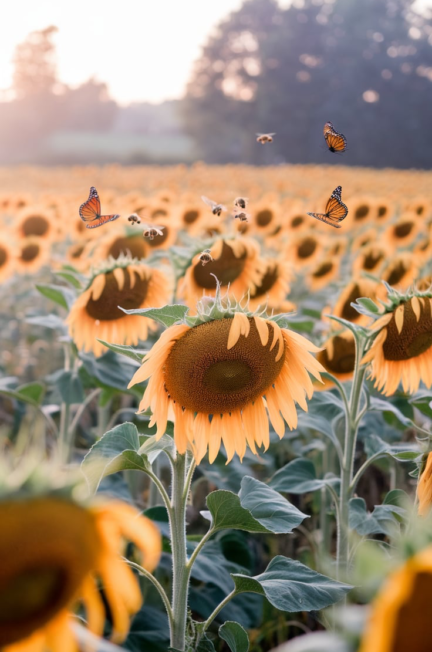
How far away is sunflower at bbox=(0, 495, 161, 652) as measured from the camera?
0.82 meters

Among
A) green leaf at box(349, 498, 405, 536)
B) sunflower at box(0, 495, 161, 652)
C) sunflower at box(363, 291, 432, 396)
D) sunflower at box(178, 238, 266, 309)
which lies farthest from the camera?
sunflower at box(178, 238, 266, 309)

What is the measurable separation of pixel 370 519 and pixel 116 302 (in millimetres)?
1393

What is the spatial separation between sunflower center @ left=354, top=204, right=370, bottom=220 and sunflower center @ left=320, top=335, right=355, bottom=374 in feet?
16.6

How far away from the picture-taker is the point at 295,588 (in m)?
1.78

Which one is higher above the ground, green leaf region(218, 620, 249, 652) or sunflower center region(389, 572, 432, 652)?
sunflower center region(389, 572, 432, 652)

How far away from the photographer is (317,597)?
174cm

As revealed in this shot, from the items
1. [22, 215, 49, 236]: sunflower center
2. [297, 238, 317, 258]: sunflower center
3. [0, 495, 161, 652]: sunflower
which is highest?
[22, 215, 49, 236]: sunflower center

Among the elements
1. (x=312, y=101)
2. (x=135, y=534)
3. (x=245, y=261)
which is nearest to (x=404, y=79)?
(x=312, y=101)

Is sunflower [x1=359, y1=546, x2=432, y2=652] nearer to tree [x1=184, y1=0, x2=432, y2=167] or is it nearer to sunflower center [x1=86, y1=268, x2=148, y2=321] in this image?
sunflower center [x1=86, y1=268, x2=148, y2=321]

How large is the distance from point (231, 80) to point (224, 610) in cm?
5234

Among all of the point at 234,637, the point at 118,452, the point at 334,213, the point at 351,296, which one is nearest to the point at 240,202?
the point at 334,213

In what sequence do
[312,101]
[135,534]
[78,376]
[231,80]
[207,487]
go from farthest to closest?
[231,80]
[312,101]
[207,487]
[78,376]
[135,534]

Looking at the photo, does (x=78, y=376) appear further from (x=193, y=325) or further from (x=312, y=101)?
(x=312, y=101)

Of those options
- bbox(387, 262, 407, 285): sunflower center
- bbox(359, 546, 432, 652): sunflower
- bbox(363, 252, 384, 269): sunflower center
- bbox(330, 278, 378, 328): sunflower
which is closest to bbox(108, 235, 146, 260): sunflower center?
bbox(330, 278, 378, 328): sunflower
